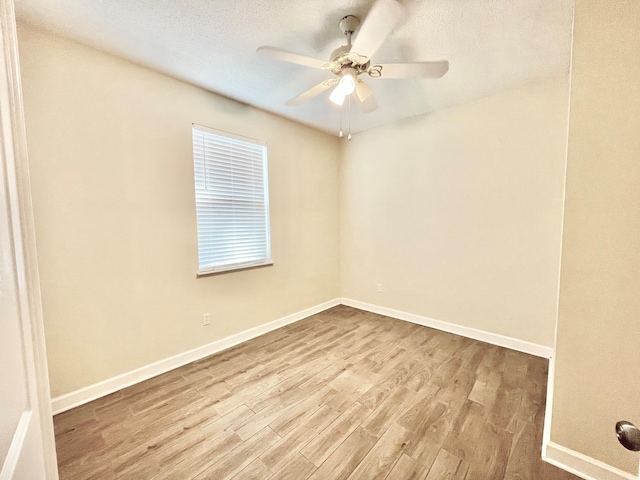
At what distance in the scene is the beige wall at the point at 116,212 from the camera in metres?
1.74

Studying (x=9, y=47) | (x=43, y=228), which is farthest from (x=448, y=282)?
(x=43, y=228)

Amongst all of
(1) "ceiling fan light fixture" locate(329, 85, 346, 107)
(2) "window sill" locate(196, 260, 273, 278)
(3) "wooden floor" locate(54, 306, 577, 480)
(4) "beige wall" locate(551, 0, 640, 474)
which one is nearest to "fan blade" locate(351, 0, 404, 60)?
(1) "ceiling fan light fixture" locate(329, 85, 346, 107)

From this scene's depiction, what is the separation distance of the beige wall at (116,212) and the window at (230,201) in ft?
0.37

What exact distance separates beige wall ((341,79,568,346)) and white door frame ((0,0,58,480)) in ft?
10.6

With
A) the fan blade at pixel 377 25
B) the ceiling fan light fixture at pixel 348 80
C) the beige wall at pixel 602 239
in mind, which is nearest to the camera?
the beige wall at pixel 602 239

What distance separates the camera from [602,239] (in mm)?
1226

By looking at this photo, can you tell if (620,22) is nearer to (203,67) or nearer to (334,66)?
(334,66)

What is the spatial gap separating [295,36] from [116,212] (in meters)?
1.89

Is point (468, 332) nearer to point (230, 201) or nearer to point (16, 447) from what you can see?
point (230, 201)

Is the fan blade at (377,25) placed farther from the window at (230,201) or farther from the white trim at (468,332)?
the white trim at (468,332)

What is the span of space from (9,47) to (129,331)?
2.12 metres

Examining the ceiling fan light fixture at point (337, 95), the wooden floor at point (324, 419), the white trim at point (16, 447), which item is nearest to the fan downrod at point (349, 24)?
the ceiling fan light fixture at point (337, 95)

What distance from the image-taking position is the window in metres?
2.54

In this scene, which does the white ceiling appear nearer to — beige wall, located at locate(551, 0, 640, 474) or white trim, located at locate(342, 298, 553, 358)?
beige wall, located at locate(551, 0, 640, 474)
